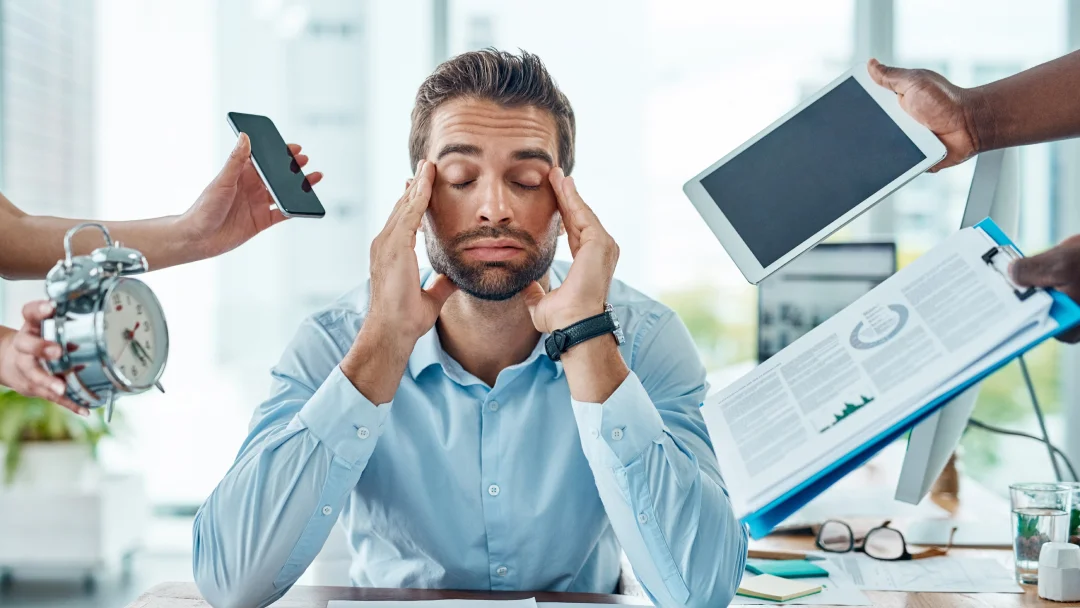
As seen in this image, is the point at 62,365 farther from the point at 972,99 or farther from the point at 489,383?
the point at 972,99

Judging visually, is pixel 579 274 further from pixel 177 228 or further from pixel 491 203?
pixel 177 228

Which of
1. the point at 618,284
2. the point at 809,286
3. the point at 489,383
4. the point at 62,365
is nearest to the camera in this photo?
the point at 62,365

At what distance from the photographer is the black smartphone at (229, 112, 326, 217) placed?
161cm

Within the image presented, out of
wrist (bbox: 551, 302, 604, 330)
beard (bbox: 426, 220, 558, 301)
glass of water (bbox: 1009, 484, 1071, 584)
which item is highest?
beard (bbox: 426, 220, 558, 301)

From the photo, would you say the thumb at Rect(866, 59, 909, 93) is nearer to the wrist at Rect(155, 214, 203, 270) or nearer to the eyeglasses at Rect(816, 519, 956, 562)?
the eyeglasses at Rect(816, 519, 956, 562)

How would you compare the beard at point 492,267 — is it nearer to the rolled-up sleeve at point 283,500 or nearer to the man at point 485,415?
the man at point 485,415

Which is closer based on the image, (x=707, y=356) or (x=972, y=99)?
(x=972, y=99)

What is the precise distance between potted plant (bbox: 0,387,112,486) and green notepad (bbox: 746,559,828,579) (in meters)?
3.08

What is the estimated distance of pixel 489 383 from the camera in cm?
183

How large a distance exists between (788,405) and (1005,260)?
1.02 ft

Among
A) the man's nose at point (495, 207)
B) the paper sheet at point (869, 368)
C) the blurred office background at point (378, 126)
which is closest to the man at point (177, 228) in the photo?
the man's nose at point (495, 207)

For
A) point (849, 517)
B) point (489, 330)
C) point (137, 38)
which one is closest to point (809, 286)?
point (849, 517)

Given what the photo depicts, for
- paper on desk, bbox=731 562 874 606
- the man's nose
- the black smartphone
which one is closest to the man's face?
the man's nose

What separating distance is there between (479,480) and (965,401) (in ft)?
3.11
